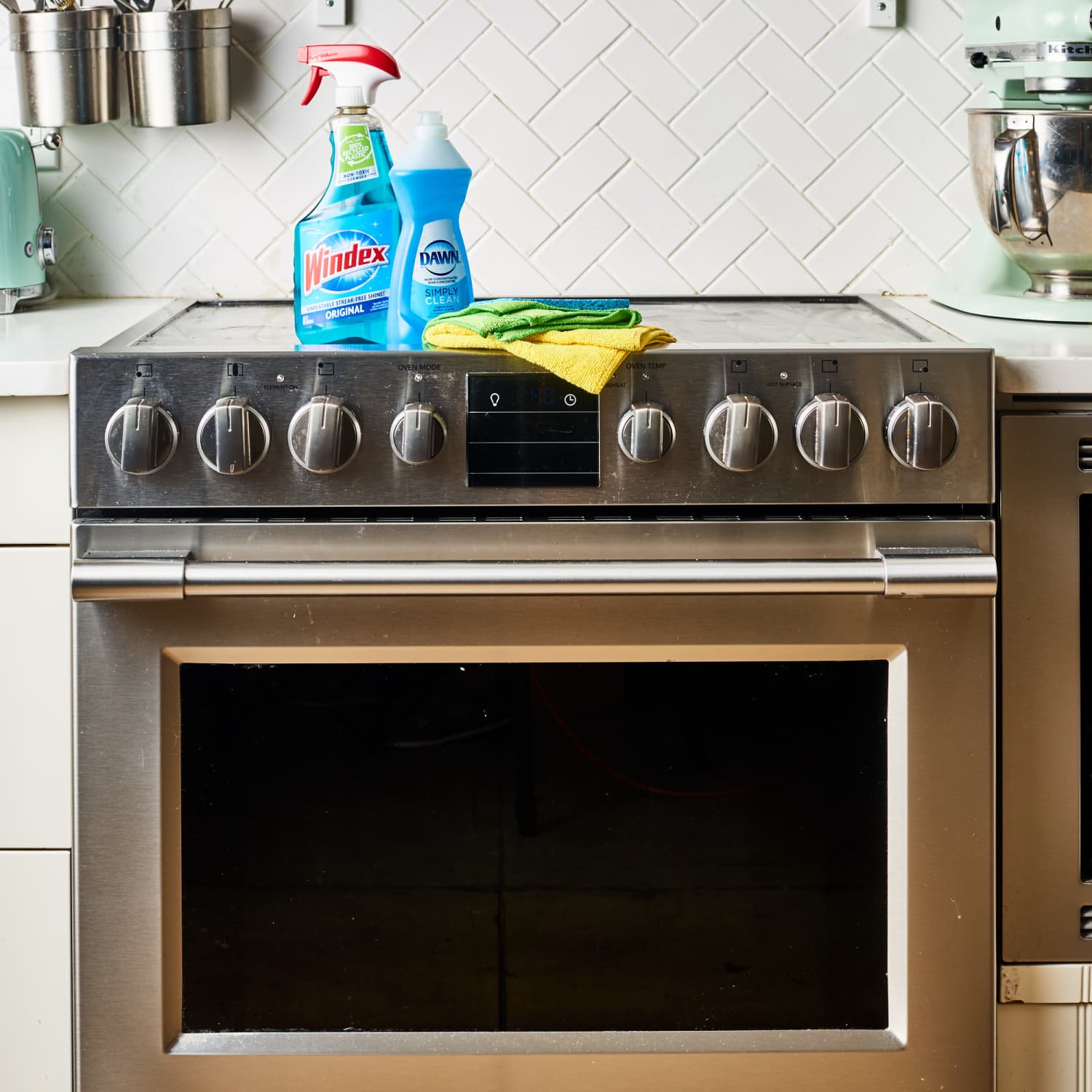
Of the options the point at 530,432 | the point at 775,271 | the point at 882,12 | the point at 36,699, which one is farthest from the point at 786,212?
the point at 36,699

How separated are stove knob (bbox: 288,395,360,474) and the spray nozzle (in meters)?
0.36

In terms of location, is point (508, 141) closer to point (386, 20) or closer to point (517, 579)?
point (386, 20)

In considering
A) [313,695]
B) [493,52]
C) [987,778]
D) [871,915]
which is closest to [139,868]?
[313,695]

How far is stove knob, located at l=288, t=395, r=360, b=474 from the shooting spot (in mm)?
1330

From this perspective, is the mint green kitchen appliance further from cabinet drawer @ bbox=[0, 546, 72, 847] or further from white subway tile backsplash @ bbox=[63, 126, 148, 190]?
cabinet drawer @ bbox=[0, 546, 72, 847]

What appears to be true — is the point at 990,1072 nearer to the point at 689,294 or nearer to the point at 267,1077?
the point at 267,1077

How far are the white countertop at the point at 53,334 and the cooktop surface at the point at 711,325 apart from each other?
6cm

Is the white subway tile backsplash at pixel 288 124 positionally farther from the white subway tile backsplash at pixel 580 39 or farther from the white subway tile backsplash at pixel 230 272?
the white subway tile backsplash at pixel 580 39

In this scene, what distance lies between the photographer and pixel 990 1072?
1.42 metres

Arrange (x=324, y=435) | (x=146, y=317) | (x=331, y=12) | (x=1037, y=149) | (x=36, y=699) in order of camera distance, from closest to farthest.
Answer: (x=324, y=435) → (x=36, y=699) → (x=1037, y=149) → (x=146, y=317) → (x=331, y=12)

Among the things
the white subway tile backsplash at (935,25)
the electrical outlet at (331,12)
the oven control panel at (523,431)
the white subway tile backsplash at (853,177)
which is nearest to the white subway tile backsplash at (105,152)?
the electrical outlet at (331,12)

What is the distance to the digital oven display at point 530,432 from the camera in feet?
4.41

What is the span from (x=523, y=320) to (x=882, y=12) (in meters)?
0.89

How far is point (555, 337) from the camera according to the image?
52.5 inches
